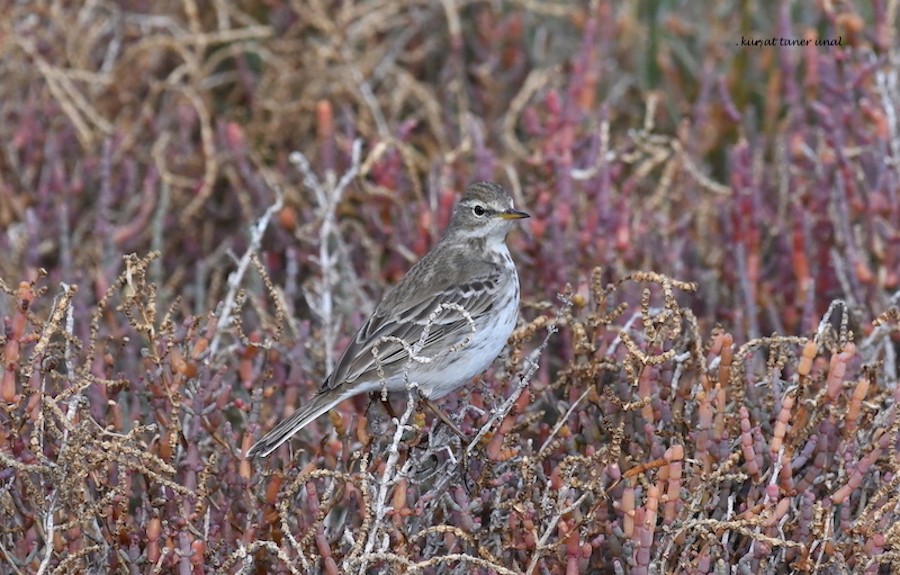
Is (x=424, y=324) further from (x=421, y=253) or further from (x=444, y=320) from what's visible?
(x=421, y=253)

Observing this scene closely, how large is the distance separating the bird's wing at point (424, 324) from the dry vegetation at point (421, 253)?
8.0 inches

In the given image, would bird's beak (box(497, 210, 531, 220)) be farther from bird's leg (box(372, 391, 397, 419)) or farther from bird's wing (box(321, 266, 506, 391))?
bird's leg (box(372, 391, 397, 419))

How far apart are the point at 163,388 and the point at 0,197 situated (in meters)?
3.18

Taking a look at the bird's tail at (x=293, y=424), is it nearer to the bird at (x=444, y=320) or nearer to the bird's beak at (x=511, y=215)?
the bird at (x=444, y=320)

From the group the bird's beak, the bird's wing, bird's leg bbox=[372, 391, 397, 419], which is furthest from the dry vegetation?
the bird's beak

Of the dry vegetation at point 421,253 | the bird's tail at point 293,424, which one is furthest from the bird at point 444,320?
the dry vegetation at point 421,253

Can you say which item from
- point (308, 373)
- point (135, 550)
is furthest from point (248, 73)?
point (135, 550)

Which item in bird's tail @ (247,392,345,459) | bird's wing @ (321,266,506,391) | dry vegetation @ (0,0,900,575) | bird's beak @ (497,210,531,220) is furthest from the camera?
bird's beak @ (497,210,531,220)

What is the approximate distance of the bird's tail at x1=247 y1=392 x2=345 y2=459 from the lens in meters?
4.29

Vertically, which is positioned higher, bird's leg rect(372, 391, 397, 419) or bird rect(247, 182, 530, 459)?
bird rect(247, 182, 530, 459)

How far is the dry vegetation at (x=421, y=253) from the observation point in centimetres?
393

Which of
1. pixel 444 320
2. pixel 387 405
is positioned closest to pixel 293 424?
pixel 387 405

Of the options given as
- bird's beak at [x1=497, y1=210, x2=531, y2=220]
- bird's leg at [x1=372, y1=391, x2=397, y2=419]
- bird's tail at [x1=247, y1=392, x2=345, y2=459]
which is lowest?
bird's leg at [x1=372, y1=391, x2=397, y2=419]

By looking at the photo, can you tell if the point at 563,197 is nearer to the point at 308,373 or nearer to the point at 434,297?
the point at 434,297
